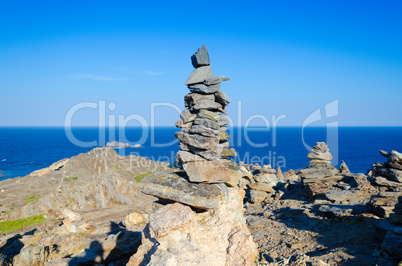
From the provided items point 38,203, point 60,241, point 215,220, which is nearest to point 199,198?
point 215,220

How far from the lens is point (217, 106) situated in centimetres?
1168

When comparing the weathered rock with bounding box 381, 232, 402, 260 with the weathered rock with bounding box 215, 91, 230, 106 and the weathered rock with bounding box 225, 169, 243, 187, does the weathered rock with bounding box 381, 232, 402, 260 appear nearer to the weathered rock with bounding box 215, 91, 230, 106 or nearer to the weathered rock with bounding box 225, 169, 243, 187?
the weathered rock with bounding box 225, 169, 243, 187

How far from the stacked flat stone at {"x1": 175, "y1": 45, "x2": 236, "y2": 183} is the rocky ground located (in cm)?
211

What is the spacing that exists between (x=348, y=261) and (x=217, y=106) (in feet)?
26.0

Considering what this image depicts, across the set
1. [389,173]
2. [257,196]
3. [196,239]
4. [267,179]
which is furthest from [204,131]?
[267,179]

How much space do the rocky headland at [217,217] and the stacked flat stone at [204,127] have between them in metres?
0.04

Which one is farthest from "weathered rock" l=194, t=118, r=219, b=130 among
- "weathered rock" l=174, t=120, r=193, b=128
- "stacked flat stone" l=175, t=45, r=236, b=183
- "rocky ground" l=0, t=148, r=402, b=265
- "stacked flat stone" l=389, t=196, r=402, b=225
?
"stacked flat stone" l=389, t=196, r=402, b=225

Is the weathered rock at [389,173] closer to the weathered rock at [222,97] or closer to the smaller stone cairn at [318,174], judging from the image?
the smaller stone cairn at [318,174]

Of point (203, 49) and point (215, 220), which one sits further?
point (203, 49)

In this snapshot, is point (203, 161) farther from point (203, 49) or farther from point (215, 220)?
point (203, 49)

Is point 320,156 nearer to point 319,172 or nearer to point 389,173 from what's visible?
point 319,172

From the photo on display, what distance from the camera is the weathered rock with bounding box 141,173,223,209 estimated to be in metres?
10.0

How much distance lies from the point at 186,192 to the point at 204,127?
8.74ft

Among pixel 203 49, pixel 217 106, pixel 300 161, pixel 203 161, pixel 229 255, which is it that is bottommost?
pixel 300 161
